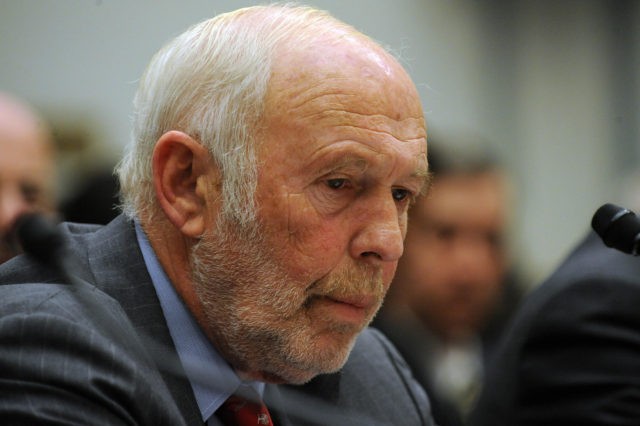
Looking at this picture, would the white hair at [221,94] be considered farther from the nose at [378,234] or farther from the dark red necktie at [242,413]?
the dark red necktie at [242,413]

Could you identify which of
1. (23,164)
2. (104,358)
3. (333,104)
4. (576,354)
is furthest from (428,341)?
(104,358)

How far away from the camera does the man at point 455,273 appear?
13.1 ft

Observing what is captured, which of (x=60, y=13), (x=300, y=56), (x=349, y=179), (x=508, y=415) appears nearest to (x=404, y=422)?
(x=508, y=415)

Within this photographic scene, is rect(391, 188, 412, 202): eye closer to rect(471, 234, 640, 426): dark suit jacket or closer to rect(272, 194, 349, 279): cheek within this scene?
rect(272, 194, 349, 279): cheek

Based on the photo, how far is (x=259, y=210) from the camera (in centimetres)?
210

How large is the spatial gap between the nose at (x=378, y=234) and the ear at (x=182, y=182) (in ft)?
1.05

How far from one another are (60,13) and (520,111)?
3.14 meters

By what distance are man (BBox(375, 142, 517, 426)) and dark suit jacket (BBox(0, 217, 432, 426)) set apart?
1.50 m

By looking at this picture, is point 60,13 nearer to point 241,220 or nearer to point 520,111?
point 241,220

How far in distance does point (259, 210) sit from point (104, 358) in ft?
1.57

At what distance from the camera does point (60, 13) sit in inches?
150

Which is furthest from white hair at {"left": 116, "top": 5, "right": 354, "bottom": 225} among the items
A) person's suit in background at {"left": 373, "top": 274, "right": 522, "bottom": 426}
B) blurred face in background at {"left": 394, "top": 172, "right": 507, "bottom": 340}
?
blurred face in background at {"left": 394, "top": 172, "right": 507, "bottom": 340}

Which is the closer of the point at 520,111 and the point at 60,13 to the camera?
the point at 60,13

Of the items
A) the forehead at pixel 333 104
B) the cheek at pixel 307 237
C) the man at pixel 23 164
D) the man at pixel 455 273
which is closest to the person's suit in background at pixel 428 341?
the man at pixel 455 273
